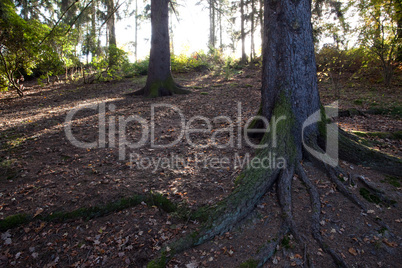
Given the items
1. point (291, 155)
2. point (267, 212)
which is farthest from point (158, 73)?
point (267, 212)

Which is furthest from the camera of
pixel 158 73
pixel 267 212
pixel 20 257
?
pixel 158 73

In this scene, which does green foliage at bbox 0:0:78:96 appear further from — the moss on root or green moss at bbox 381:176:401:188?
green moss at bbox 381:176:401:188

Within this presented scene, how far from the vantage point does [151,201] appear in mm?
3592

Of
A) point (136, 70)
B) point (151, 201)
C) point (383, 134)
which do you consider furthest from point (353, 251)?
point (136, 70)

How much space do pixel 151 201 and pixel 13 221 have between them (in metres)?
1.91

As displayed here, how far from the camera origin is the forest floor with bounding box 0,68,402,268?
2871mm

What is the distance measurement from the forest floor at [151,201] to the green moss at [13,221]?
0.11ft

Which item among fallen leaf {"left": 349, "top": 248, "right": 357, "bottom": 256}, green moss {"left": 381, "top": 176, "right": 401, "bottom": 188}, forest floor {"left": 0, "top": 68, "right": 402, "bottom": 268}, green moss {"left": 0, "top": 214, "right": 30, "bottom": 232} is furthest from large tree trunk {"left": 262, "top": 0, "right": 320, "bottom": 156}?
green moss {"left": 0, "top": 214, "right": 30, "bottom": 232}

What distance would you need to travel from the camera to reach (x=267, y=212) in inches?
130

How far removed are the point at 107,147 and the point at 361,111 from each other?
699 cm

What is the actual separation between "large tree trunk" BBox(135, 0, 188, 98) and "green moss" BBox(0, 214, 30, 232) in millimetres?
6253

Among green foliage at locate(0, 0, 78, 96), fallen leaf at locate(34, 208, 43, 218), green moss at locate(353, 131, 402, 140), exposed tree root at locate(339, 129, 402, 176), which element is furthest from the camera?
green foliage at locate(0, 0, 78, 96)

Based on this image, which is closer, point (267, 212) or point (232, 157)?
point (267, 212)

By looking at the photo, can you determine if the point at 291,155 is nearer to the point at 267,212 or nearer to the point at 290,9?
the point at 267,212
